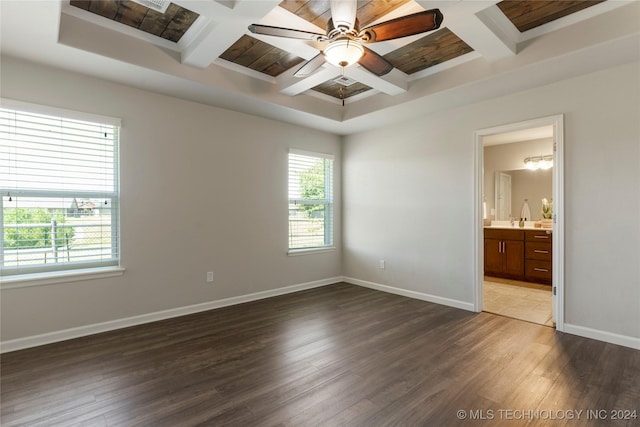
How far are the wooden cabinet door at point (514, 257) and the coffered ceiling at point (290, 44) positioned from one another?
3100 millimetres

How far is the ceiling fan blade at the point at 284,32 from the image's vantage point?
208 cm

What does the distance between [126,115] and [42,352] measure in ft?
7.55

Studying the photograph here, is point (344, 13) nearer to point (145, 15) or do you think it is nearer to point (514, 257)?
point (145, 15)

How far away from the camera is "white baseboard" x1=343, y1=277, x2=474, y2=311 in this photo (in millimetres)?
3934

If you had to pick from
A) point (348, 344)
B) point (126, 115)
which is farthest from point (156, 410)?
point (126, 115)

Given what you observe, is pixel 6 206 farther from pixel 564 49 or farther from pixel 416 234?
pixel 564 49

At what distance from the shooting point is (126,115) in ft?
10.8

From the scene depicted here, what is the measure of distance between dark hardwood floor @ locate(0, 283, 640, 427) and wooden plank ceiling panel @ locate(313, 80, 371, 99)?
2.81m

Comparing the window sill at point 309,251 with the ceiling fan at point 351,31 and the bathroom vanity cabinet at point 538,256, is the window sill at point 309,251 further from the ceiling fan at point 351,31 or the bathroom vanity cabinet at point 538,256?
the bathroom vanity cabinet at point 538,256

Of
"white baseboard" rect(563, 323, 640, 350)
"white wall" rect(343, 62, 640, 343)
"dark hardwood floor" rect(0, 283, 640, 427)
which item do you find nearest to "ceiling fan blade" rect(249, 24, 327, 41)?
"dark hardwood floor" rect(0, 283, 640, 427)

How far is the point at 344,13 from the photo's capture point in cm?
199

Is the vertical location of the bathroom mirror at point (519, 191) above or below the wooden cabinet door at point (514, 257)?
above

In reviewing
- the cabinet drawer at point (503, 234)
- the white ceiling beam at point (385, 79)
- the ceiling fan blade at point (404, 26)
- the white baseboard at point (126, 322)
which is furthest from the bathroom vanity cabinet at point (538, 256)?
the ceiling fan blade at point (404, 26)

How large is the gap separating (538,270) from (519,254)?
1.22 feet
